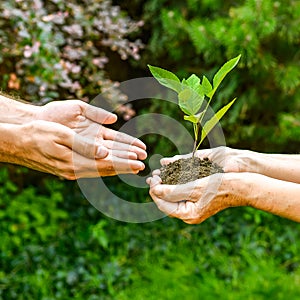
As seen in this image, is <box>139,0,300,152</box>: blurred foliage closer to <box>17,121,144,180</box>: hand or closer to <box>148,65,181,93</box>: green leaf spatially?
<box>148,65,181,93</box>: green leaf

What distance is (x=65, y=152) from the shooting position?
1.70 meters

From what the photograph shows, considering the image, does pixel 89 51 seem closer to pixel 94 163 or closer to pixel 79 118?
pixel 79 118

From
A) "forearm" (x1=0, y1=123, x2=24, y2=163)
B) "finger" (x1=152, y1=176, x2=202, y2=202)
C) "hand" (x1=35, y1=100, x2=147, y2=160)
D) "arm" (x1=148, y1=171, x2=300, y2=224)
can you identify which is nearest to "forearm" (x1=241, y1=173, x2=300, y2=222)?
"arm" (x1=148, y1=171, x2=300, y2=224)

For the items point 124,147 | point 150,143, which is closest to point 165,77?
point 124,147

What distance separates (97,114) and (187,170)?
1.18 ft

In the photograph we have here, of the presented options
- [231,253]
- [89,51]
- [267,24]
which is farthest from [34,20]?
[231,253]

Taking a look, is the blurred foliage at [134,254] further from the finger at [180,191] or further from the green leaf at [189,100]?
the green leaf at [189,100]

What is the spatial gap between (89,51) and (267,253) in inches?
65.2

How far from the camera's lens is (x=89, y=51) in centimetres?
348

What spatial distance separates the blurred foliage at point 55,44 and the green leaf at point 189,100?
1.34 meters

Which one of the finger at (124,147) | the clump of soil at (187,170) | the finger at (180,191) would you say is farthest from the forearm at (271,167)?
the finger at (124,147)

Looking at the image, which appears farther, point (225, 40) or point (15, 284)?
point (225, 40)

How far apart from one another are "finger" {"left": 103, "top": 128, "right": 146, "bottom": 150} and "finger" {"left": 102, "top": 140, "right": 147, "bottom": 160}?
22 millimetres

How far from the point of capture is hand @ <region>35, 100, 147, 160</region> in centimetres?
187
